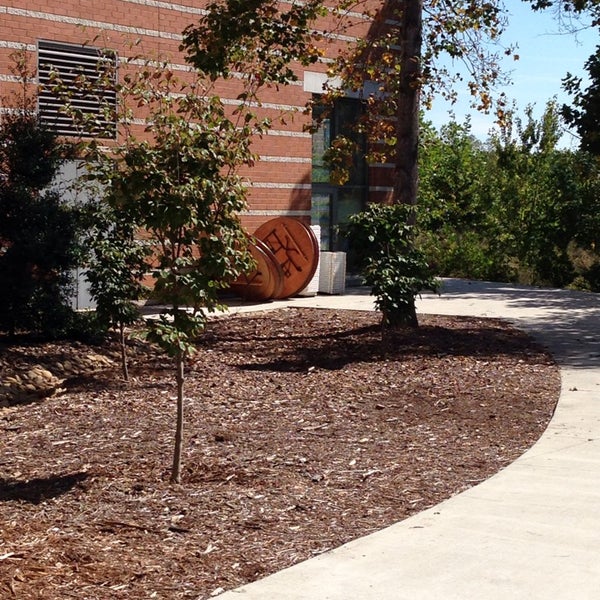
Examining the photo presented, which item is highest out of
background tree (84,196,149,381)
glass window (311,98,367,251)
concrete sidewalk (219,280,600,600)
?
glass window (311,98,367,251)

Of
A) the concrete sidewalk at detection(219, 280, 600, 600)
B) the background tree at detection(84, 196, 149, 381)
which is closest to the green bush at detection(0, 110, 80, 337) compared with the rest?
the background tree at detection(84, 196, 149, 381)

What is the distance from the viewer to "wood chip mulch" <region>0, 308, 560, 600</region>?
5730mm

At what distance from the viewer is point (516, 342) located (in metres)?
14.0

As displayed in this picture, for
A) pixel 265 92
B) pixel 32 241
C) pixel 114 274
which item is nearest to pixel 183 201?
pixel 114 274

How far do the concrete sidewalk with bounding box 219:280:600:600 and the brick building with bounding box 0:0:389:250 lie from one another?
7.60 m

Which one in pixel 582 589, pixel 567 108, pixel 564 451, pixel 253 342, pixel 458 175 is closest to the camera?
pixel 582 589

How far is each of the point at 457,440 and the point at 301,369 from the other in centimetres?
365

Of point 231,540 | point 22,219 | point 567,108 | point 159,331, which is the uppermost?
point 567,108

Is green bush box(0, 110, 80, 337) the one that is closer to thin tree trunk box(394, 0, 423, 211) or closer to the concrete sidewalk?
thin tree trunk box(394, 0, 423, 211)

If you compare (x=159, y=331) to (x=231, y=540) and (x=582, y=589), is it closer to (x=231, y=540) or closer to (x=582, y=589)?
(x=231, y=540)

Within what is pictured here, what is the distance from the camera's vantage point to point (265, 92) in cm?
1927

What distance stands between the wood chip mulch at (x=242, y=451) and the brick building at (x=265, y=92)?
3.67 metres

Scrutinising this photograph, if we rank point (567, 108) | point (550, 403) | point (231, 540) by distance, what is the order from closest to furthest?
point (231, 540), point (550, 403), point (567, 108)

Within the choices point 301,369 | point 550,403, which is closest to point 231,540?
point 550,403
